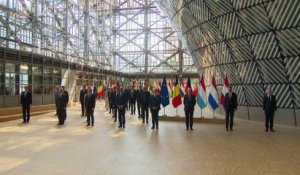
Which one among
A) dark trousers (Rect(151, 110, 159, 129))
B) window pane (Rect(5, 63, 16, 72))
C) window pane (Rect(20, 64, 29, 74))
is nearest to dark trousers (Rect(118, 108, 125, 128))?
dark trousers (Rect(151, 110, 159, 129))

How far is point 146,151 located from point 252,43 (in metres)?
11.2

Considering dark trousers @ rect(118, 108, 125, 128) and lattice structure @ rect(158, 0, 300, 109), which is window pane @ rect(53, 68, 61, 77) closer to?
lattice structure @ rect(158, 0, 300, 109)

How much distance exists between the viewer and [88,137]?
1276 centimetres

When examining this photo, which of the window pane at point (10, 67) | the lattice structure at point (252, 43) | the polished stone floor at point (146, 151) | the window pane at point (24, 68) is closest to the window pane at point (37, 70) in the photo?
the window pane at point (24, 68)

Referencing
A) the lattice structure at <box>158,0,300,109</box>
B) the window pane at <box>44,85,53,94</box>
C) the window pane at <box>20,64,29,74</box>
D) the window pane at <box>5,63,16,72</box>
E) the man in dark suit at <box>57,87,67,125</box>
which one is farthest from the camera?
the window pane at <box>44,85,53,94</box>

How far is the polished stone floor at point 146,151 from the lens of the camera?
312 inches

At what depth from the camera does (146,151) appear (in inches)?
396

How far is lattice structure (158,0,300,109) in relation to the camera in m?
16.4

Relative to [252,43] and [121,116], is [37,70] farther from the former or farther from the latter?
[252,43]

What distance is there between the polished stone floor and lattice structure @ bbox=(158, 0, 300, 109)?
3650 millimetres

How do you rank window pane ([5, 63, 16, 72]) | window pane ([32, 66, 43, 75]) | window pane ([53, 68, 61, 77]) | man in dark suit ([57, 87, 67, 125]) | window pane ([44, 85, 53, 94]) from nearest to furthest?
1. man in dark suit ([57, 87, 67, 125])
2. window pane ([5, 63, 16, 72])
3. window pane ([32, 66, 43, 75])
4. window pane ([44, 85, 53, 94])
5. window pane ([53, 68, 61, 77])

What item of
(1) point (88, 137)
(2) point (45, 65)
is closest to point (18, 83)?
(2) point (45, 65)

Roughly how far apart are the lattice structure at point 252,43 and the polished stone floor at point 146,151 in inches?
144

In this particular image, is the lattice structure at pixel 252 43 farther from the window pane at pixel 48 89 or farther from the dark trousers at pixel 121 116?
the window pane at pixel 48 89
